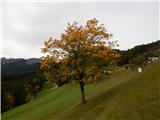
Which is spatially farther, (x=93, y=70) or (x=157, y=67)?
(x=93, y=70)

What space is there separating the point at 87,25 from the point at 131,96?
1642cm

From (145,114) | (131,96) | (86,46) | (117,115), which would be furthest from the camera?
(86,46)

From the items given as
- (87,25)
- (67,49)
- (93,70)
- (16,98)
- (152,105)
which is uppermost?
(87,25)

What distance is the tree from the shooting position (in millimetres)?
47000

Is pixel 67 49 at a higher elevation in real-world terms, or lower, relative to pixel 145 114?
higher

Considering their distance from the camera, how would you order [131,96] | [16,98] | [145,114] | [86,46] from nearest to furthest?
[145,114] → [131,96] → [86,46] → [16,98]

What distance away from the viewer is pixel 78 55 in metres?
47.2

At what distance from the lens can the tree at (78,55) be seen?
47.0 metres

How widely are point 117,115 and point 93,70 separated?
53.4 ft

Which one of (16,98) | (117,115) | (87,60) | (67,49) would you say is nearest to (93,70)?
(87,60)

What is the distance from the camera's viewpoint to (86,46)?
154 feet

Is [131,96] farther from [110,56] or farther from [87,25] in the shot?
[87,25]

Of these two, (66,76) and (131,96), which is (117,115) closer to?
(131,96)

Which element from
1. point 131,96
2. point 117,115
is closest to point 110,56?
point 131,96
